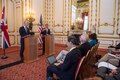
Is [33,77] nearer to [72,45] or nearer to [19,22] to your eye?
[72,45]

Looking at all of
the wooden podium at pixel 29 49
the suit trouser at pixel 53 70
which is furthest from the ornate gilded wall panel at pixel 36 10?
the suit trouser at pixel 53 70

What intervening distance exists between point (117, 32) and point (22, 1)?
562 centimetres

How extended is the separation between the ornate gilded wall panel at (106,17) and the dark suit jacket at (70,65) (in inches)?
232

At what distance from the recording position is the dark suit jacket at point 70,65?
263cm

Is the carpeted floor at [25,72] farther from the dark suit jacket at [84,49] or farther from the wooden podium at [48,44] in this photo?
the wooden podium at [48,44]

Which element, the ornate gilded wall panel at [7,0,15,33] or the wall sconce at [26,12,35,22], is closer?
the ornate gilded wall panel at [7,0,15,33]

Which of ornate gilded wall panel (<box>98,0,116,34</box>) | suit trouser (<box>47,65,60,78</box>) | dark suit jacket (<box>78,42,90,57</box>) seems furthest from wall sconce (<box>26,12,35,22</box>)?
suit trouser (<box>47,65,60,78</box>)

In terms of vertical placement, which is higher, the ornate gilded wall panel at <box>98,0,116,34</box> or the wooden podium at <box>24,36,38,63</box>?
the ornate gilded wall panel at <box>98,0,116,34</box>

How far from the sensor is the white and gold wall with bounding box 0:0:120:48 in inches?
317

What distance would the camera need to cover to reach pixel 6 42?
250 inches

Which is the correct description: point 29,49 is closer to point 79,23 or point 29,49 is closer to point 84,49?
point 84,49

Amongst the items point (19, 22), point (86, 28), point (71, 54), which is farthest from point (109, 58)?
point (19, 22)

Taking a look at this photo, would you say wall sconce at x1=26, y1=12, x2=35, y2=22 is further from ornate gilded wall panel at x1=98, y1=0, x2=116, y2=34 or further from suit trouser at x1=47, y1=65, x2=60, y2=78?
suit trouser at x1=47, y1=65, x2=60, y2=78

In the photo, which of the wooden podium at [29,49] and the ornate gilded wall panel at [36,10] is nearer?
the wooden podium at [29,49]
